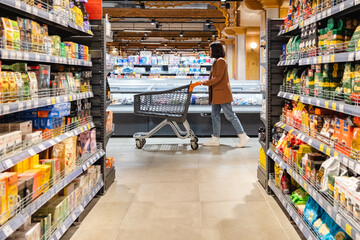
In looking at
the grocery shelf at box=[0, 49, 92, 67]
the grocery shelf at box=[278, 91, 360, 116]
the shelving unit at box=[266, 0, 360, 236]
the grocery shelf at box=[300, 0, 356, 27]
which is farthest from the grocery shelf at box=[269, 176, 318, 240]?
the grocery shelf at box=[0, 49, 92, 67]

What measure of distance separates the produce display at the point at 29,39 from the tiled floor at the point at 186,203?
4.72 ft

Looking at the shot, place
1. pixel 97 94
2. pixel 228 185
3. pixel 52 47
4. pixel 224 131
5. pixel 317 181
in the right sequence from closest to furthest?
pixel 317 181
pixel 52 47
pixel 97 94
pixel 228 185
pixel 224 131

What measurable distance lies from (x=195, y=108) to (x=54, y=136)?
481 centimetres

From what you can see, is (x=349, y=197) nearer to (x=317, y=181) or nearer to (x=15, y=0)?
(x=317, y=181)

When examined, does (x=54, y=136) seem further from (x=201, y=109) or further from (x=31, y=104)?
(x=201, y=109)

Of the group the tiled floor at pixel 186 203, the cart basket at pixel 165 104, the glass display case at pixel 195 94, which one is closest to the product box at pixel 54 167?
the tiled floor at pixel 186 203

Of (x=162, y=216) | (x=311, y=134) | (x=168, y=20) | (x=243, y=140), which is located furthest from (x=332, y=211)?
(x=168, y=20)

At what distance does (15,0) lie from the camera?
2080 millimetres

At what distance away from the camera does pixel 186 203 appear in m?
3.66

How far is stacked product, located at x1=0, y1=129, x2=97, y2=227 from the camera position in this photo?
1993 millimetres

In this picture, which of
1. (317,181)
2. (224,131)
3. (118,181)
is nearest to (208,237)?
(317,181)

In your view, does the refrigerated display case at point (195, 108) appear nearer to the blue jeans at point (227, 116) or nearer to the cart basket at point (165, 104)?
the blue jeans at point (227, 116)

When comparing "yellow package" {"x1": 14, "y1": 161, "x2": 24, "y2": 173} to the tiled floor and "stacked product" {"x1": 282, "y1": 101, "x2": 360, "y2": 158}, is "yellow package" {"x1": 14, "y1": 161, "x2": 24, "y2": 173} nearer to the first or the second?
the tiled floor

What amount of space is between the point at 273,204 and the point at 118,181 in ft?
6.02
